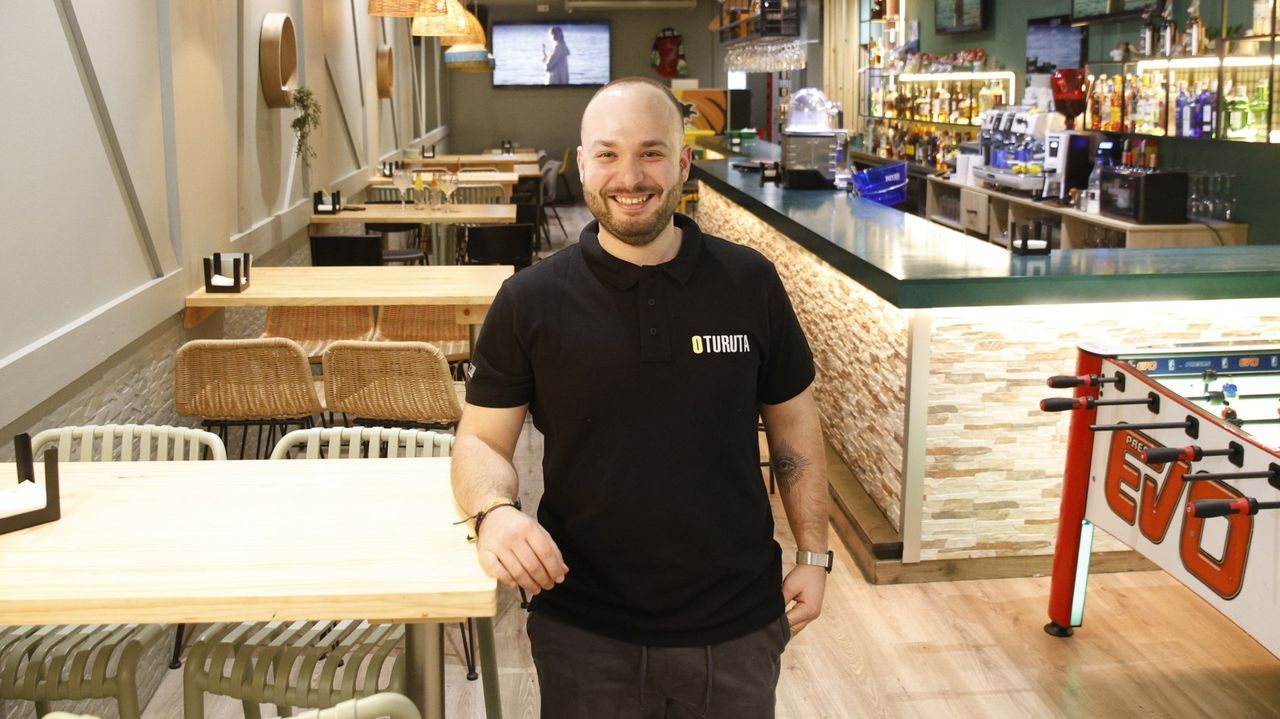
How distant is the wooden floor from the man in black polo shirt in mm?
1559

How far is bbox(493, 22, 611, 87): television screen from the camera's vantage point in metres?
18.7

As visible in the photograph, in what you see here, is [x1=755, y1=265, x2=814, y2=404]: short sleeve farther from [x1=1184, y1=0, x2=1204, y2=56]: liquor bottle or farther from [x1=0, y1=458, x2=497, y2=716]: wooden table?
[x1=1184, y1=0, x2=1204, y2=56]: liquor bottle

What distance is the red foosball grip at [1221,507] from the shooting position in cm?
229

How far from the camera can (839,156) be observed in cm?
681

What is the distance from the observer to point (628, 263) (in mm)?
1904

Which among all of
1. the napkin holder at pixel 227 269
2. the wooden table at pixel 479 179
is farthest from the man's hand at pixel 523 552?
the wooden table at pixel 479 179

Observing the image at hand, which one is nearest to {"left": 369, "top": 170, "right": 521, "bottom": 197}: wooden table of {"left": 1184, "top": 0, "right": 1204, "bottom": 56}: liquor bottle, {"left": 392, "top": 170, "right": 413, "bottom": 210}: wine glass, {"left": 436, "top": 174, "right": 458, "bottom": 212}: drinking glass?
{"left": 436, "top": 174, "right": 458, "bottom": 212}: drinking glass

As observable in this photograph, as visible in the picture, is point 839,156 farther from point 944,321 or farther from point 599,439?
point 599,439

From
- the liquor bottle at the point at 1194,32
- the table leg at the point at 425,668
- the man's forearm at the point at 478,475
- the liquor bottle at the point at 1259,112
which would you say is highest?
the liquor bottle at the point at 1194,32

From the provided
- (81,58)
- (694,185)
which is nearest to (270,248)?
(81,58)

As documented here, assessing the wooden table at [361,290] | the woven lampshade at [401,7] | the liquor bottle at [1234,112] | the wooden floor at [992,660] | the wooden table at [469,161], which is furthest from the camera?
the wooden table at [469,161]

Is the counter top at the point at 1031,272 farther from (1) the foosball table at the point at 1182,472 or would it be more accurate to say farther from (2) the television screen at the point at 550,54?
(2) the television screen at the point at 550,54

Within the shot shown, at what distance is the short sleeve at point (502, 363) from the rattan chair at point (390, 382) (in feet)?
6.70

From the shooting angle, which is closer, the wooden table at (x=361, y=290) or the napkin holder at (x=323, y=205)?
the wooden table at (x=361, y=290)
